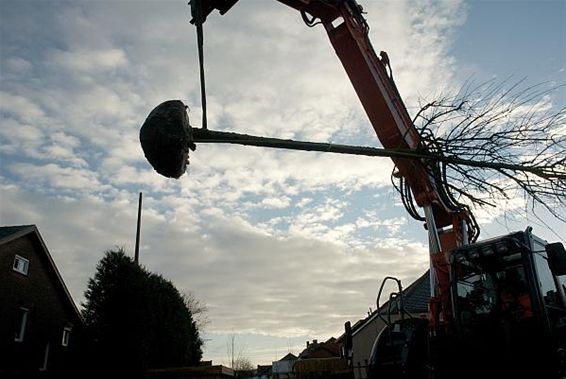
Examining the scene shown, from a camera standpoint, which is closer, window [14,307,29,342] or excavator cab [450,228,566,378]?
excavator cab [450,228,566,378]

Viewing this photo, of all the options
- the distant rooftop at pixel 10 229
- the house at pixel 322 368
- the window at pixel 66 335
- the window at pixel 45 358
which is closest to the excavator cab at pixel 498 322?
the house at pixel 322 368

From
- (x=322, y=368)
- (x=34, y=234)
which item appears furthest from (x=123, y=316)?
(x=322, y=368)

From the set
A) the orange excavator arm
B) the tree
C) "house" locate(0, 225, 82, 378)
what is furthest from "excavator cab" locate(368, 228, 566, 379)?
"house" locate(0, 225, 82, 378)

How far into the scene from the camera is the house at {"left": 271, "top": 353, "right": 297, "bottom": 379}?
59.0 ft

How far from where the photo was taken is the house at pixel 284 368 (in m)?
18.0

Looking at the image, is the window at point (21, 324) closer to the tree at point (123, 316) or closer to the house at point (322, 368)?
the tree at point (123, 316)

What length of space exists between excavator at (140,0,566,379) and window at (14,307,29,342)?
1758 centimetres

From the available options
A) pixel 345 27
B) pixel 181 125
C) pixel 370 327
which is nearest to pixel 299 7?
pixel 345 27

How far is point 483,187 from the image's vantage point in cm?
558

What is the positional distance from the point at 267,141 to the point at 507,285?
315 centimetres

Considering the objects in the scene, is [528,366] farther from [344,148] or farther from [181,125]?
[181,125]

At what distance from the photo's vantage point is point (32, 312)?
2002 cm

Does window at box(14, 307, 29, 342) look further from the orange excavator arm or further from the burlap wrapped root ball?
the burlap wrapped root ball

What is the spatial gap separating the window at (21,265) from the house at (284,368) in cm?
1097
